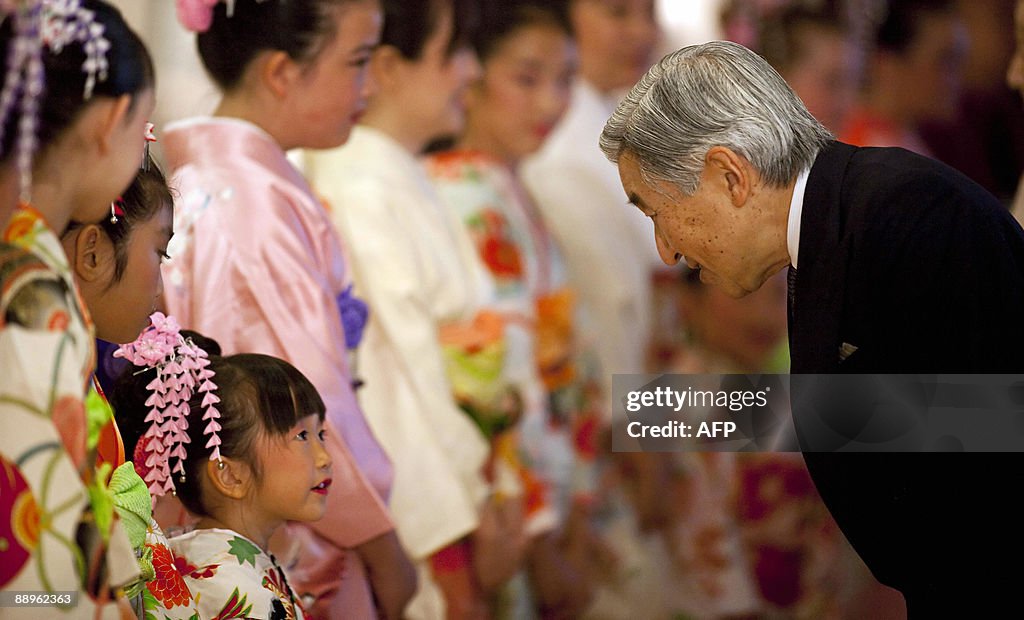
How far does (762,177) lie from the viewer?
1.61m

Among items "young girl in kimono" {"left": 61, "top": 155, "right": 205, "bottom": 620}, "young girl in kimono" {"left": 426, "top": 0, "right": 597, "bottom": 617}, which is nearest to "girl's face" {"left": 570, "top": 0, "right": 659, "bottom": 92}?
"young girl in kimono" {"left": 426, "top": 0, "right": 597, "bottom": 617}

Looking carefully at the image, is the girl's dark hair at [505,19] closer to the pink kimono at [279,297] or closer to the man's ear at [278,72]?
the man's ear at [278,72]

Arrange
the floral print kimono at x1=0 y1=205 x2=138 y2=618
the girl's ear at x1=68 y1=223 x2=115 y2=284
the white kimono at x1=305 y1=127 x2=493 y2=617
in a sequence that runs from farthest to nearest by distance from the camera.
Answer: the white kimono at x1=305 y1=127 x2=493 y2=617 → the girl's ear at x1=68 y1=223 x2=115 y2=284 → the floral print kimono at x1=0 y1=205 x2=138 y2=618

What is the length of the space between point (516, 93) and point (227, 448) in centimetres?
190

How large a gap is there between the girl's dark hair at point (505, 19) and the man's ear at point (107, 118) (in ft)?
7.02

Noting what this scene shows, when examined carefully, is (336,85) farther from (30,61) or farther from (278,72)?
(30,61)

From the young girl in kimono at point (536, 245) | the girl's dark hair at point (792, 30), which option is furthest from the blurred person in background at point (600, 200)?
the girl's dark hair at point (792, 30)

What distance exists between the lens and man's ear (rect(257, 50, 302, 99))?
2.12 meters

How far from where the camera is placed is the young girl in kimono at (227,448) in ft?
5.40

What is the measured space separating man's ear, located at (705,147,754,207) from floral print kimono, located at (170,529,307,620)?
0.71 metres

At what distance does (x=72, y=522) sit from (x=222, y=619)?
455 millimetres

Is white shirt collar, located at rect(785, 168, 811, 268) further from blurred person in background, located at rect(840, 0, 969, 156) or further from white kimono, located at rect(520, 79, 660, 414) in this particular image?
blurred person in background, located at rect(840, 0, 969, 156)

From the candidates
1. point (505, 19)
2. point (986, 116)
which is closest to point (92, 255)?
point (505, 19)

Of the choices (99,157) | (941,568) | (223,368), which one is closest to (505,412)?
(223,368)
